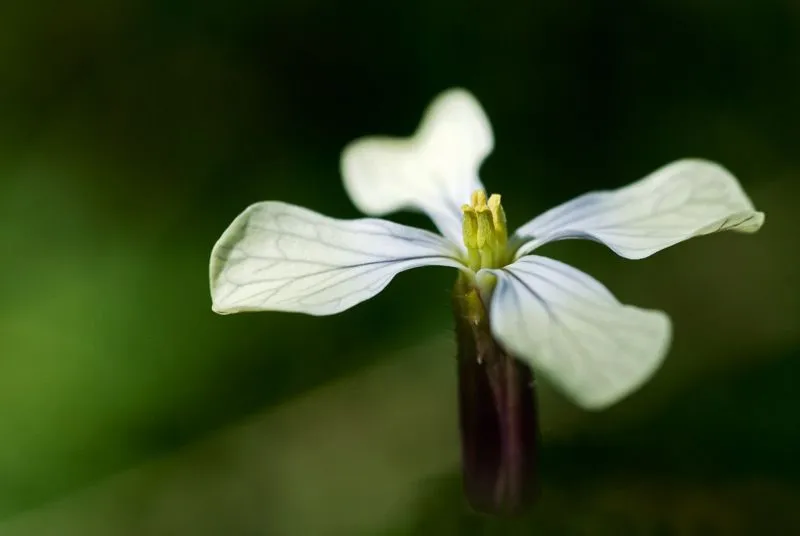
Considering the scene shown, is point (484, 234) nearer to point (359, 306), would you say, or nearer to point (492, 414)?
point (492, 414)

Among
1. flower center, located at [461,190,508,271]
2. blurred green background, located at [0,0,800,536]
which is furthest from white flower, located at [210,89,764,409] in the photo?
blurred green background, located at [0,0,800,536]

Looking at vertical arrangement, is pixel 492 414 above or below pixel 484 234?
below

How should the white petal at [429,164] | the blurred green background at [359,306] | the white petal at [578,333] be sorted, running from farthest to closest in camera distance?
1. the blurred green background at [359,306]
2. the white petal at [429,164]
3. the white petal at [578,333]

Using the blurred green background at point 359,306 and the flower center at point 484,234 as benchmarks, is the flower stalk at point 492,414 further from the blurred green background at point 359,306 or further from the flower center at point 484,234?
the blurred green background at point 359,306

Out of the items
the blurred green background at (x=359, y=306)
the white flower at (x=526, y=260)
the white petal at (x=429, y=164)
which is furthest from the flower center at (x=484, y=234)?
the blurred green background at (x=359, y=306)

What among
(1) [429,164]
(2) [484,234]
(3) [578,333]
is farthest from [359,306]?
(3) [578,333]

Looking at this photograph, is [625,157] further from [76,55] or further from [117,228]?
[76,55]

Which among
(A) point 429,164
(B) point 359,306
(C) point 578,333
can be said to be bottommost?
(B) point 359,306
